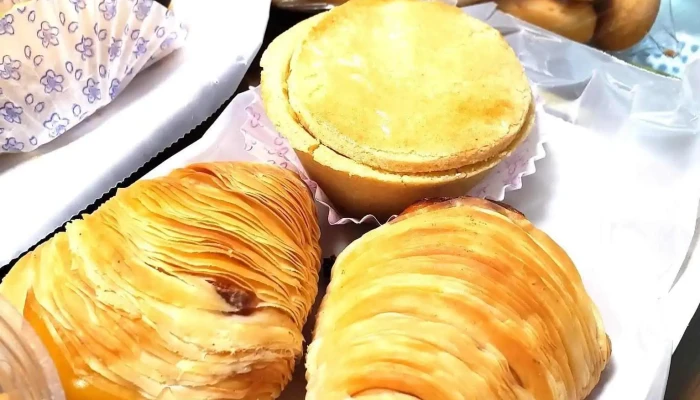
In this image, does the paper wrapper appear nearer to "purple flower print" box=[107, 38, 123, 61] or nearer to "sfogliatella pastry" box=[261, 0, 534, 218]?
"purple flower print" box=[107, 38, 123, 61]

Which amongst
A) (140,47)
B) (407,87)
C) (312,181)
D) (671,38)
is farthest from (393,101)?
(671,38)

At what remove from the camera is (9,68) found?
2.81ft

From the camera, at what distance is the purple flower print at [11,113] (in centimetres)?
88

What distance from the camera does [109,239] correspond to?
594mm

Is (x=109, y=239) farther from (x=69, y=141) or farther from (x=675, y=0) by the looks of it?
(x=675, y=0)

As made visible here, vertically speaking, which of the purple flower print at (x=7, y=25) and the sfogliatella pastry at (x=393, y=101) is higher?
the purple flower print at (x=7, y=25)

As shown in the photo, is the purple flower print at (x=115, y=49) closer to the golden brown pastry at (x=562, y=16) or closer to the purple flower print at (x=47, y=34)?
the purple flower print at (x=47, y=34)

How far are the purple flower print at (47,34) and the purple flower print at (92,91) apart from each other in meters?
0.08

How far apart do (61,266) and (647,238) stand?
69 cm

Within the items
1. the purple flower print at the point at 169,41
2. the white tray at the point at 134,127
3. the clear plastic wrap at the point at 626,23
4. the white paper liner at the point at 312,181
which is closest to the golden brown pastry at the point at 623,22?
the clear plastic wrap at the point at 626,23

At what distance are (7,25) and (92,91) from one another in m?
0.15

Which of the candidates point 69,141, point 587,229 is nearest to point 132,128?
point 69,141

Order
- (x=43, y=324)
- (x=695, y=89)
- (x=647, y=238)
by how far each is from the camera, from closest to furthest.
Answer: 1. (x=43, y=324)
2. (x=647, y=238)
3. (x=695, y=89)

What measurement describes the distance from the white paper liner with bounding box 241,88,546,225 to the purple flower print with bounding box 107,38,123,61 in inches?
8.1
